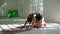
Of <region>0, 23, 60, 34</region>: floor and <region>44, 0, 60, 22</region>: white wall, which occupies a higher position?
<region>44, 0, 60, 22</region>: white wall

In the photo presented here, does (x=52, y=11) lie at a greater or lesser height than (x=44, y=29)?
greater

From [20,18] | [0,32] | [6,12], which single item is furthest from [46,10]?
[0,32]

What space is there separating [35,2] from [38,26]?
12.8 inches

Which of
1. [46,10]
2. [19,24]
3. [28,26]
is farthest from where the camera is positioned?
[46,10]

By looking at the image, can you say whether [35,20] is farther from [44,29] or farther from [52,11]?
[52,11]

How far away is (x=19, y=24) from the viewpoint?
1803 mm

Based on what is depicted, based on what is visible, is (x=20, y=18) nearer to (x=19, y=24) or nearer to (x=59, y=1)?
(x=19, y=24)

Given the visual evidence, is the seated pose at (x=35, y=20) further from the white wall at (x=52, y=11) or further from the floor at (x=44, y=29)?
the white wall at (x=52, y=11)

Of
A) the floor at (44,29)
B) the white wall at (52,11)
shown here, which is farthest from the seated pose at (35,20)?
the white wall at (52,11)

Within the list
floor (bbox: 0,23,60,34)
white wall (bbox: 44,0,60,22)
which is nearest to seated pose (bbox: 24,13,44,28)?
floor (bbox: 0,23,60,34)

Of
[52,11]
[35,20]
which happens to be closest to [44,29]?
[35,20]

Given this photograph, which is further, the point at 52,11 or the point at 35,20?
the point at 52,11

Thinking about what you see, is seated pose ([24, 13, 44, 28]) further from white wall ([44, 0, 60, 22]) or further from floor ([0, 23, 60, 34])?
white wall ([44, 0, 60, 22])

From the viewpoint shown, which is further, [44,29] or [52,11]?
[52,11]
